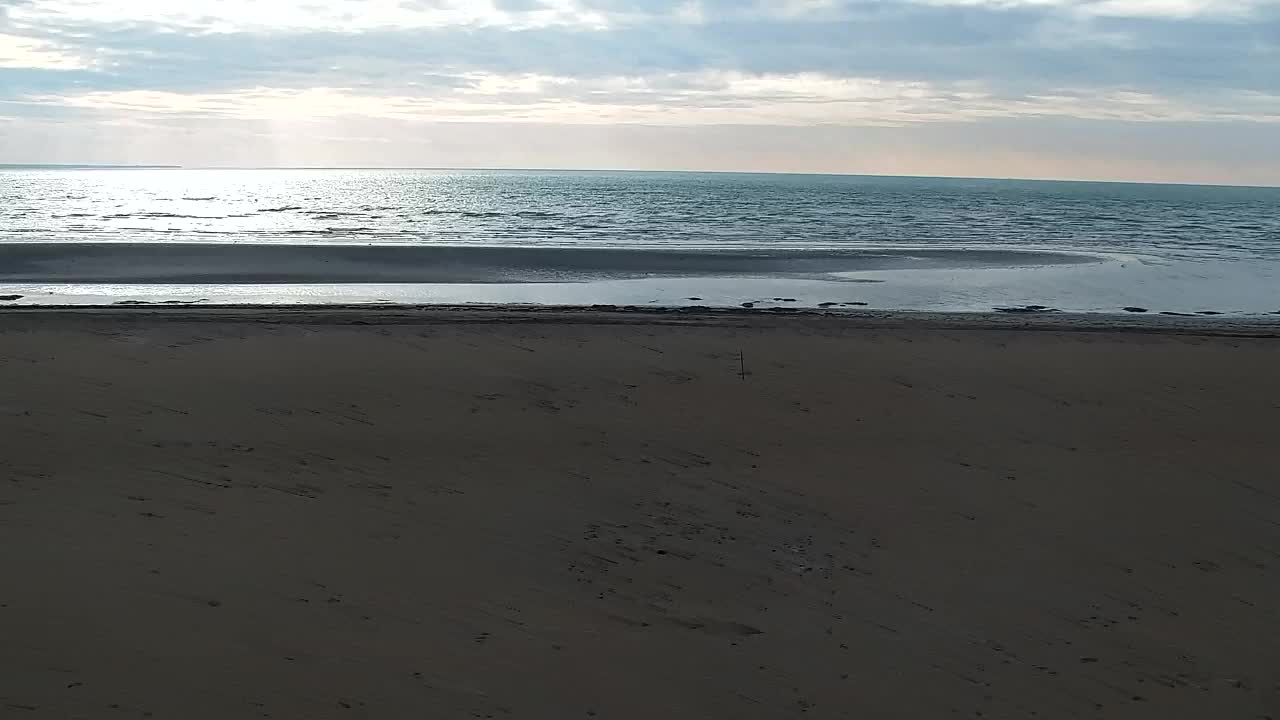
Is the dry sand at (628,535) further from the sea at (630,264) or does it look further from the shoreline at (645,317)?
the sea at (630,264)

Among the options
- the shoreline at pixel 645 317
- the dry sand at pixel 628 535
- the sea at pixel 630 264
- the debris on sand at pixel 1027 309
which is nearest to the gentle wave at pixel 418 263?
the sea at pixel 630 264

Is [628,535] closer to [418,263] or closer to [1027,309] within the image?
[1027,309]

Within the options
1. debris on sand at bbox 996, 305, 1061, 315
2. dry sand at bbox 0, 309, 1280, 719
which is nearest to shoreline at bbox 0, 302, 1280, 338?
debris on sand at bbox 996, 305, 1061, 315

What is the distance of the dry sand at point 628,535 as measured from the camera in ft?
17.6

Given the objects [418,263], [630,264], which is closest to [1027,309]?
[630,264]

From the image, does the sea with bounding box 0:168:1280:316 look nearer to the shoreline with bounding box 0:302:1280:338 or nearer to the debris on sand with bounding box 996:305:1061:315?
the debris on sand with bounding box 996:305:1061:315

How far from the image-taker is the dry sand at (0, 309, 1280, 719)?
5379 mm

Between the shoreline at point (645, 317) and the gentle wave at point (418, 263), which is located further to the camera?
the gentle wave at point (418, 263)

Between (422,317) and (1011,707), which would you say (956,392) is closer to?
(1011,707)

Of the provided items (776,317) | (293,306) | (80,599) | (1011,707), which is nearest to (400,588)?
(80,599)

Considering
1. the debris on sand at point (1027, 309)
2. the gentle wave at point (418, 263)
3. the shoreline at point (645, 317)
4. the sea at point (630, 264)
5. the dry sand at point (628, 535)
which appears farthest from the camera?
the gentle wave at point (418, 263)

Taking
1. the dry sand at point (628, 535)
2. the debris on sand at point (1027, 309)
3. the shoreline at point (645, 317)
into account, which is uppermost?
the debris on sand at point (1027, 309)

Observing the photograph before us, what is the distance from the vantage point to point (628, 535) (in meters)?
7.27

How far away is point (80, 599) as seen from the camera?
6082mm
